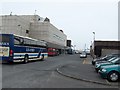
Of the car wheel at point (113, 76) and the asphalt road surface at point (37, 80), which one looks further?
the car wheel at point (113, 76)

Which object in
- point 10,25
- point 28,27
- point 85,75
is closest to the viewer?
point 85,75

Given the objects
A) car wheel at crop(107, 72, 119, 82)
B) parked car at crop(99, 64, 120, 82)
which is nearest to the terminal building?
parked car at crop(99, 64, 120, 82)

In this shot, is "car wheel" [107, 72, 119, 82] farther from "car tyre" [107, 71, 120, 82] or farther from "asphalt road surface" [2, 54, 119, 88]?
"asphalt road surface" [2, 54, 119, 88]

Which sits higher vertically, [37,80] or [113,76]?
[113,76]

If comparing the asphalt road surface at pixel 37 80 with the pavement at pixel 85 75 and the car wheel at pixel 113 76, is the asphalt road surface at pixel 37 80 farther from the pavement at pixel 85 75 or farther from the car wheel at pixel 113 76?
the car wheel at pixel 113 76

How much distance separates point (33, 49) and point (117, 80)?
17403 mm

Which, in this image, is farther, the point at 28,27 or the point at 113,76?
the point at 28,27

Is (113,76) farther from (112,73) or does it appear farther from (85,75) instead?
(85,75)

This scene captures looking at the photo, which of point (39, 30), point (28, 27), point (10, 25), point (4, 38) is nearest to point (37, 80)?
point (4, 38)

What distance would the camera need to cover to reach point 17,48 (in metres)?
24.6

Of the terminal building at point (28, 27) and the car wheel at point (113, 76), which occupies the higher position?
the terminal building at point (28, 27)

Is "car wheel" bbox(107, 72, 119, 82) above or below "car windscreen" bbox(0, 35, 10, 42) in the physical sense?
below

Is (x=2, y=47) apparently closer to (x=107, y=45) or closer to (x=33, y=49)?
(x=33, y=49)

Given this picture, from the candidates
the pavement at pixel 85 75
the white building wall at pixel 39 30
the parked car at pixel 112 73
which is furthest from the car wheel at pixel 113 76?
the white building wall at pixel 39 30
